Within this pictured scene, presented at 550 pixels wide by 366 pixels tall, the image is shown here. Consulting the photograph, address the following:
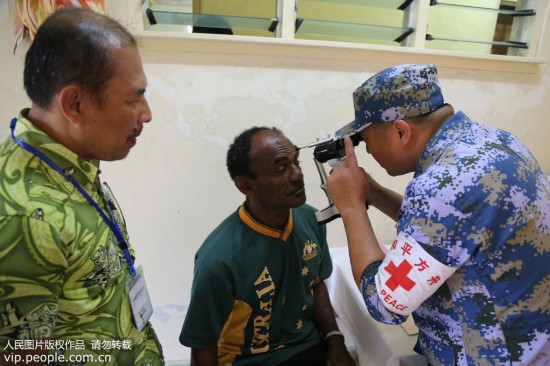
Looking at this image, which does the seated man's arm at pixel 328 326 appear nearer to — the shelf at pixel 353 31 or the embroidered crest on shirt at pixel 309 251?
the embroidered crest on shirt at pixel 309 251

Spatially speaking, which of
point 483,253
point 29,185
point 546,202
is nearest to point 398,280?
point 483,253

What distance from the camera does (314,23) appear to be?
1.64 metres

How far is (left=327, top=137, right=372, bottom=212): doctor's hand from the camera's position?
0.95 metres

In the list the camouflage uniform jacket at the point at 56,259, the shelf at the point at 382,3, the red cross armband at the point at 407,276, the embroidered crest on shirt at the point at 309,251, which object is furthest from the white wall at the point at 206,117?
the red cross armband at the point at 407,276

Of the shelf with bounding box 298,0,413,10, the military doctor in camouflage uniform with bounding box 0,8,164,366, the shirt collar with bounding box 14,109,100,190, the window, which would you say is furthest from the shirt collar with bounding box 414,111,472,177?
the shelf with bounding box 298,0,413,10

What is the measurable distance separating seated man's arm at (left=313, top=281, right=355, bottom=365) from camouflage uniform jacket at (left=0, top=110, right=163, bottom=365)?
70cm

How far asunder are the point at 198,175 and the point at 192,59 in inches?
19.8

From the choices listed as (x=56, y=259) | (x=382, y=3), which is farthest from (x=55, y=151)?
(x=382, y=3)

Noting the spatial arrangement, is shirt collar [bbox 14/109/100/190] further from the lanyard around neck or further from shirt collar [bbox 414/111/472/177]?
shirt collar [bbox 414/111/472/177]

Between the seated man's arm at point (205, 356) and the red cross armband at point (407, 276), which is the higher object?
the red cross armband at point (407, 276)

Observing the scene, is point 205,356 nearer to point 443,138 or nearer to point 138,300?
point 138,300

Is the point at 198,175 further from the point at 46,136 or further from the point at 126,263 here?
the point at 46,136

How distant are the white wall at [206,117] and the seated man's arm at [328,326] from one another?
0.53 metres

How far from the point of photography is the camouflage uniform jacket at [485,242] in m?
0.70
